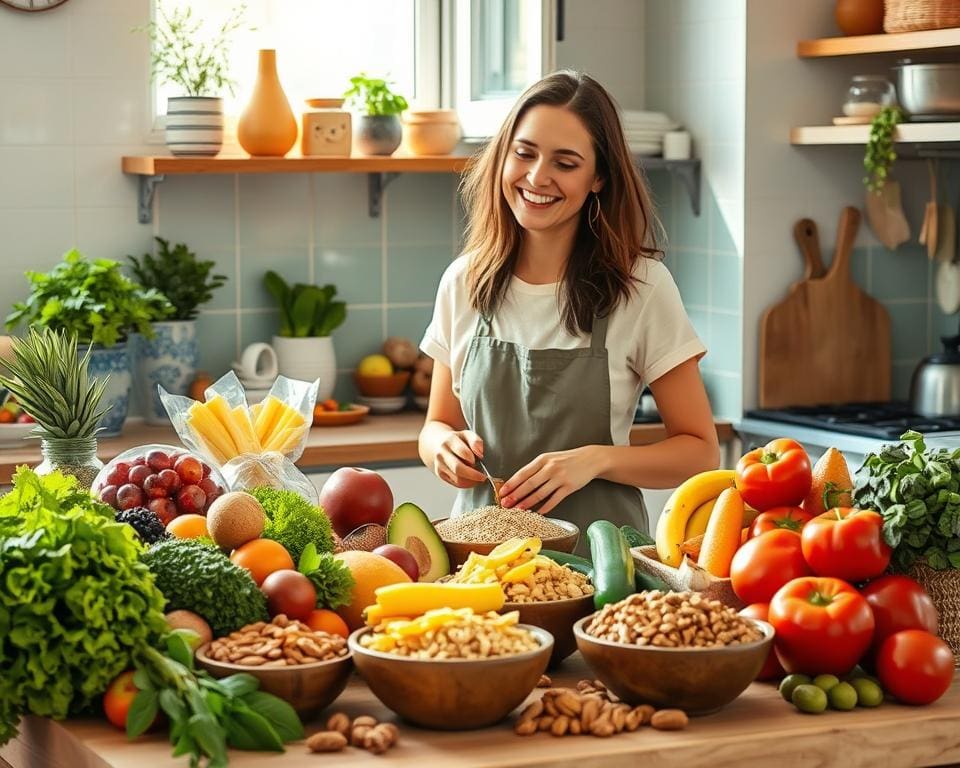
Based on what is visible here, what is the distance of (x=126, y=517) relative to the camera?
1.98m

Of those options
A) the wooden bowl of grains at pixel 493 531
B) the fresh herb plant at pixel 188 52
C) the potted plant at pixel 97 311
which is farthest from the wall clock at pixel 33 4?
the wooden bowl of grains at pixel 493 531

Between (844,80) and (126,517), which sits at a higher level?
(844,80)

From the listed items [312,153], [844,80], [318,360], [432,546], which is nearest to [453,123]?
[312,153]

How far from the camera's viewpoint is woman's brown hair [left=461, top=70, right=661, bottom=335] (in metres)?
2.55

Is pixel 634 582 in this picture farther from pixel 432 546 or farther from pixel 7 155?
pixel 7 155

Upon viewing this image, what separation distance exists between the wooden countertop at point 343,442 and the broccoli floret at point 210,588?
173 cm

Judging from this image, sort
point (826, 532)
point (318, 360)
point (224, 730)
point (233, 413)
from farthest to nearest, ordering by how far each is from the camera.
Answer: point (318, 360) < point (233, 413) < point (826, 532) < point (224, 730)

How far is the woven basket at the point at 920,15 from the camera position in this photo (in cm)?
365

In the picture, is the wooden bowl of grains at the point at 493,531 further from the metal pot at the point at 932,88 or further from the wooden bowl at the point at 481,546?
the metal pot at the point at 932,88

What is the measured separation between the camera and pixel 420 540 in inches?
77.3

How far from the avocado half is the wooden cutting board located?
2.17 metres

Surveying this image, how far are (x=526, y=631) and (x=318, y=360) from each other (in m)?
2.49

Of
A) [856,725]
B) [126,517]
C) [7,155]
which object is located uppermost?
[7,155]

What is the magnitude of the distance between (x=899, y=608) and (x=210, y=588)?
0.76 metres
